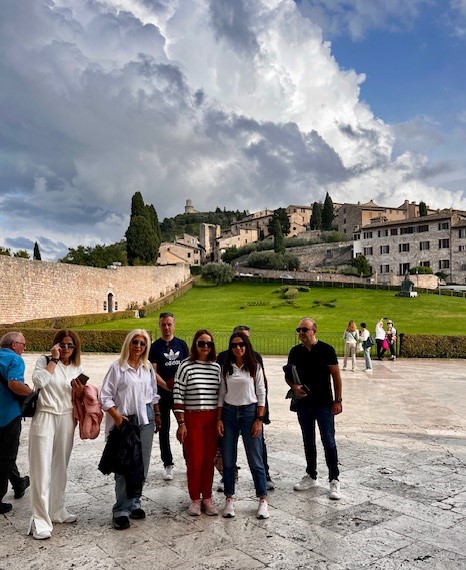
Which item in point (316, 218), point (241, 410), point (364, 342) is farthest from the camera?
point (316, 218)

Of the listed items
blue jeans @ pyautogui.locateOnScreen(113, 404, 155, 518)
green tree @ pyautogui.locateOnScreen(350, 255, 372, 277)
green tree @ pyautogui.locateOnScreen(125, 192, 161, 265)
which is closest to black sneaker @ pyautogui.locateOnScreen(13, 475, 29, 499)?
blue jeans @ pyautogui.locateOnScreen(113, 404, 155, 518)

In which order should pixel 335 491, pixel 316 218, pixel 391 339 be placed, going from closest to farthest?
pixel 335 491 → pixel 391 339 → pixel 316 218

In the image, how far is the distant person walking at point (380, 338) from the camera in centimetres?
2064

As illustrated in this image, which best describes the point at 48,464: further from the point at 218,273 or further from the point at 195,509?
the point at 218,273

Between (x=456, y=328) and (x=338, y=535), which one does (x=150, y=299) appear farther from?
(x=338, y=535)

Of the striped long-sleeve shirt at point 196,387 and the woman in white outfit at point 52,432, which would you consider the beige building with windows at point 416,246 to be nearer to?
the striped long-sleeve shirt at point 196,387

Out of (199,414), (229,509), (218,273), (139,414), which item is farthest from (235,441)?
(218,273)

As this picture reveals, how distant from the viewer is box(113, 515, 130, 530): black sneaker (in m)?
4.92

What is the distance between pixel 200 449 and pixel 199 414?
39 cm

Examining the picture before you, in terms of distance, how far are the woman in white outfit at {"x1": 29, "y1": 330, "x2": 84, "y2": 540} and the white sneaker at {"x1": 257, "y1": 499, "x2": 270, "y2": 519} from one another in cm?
191

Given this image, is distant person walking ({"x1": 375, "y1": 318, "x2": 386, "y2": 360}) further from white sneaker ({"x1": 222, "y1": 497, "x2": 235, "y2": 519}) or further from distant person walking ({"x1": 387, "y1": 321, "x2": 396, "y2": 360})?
white sneaker ({"x1": 222, "y1": 497, "x2": 235, "y2": 519})

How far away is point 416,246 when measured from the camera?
74062 mm

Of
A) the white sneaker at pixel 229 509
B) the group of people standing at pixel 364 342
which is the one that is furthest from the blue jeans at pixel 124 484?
the group of people standing at pixel 364 342

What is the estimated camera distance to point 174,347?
6.60m
